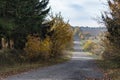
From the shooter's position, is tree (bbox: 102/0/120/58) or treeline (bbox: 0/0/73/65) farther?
treeline (bbox: 0/0/73/65)

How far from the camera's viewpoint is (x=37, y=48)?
54.2 m

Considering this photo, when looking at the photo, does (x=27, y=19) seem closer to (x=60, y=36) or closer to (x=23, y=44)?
(x=23, y=44)

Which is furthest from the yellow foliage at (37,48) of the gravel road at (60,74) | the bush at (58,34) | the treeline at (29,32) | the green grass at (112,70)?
the gravel road at (60,74)

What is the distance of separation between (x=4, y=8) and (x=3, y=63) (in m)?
6.47

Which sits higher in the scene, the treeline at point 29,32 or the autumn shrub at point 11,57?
the treeline at point 29,32

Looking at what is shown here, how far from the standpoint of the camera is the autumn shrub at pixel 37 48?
53125 millimetres

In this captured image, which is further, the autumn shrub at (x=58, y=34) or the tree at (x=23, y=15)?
the autumn shrub at (x=58, y=34)

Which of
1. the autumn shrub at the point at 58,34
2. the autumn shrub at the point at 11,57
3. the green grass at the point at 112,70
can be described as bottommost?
the green grass at the point at 112,70

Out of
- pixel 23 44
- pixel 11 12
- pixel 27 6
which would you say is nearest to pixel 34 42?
pixel 23 44

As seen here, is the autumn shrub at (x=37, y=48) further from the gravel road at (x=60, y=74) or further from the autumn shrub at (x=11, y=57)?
the gravel road at (x=60, y=74)

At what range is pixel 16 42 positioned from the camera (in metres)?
54.9

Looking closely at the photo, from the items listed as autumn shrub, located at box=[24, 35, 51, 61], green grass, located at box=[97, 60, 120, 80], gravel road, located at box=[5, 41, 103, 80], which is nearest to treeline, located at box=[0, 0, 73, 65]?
autumn shrub, located at box=[24, 35, 51, 61]

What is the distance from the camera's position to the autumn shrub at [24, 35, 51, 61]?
174ft

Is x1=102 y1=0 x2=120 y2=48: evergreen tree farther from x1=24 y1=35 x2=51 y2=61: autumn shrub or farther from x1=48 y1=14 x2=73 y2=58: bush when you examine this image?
x1=48 y1=14 x2=73 y2=58: bush
